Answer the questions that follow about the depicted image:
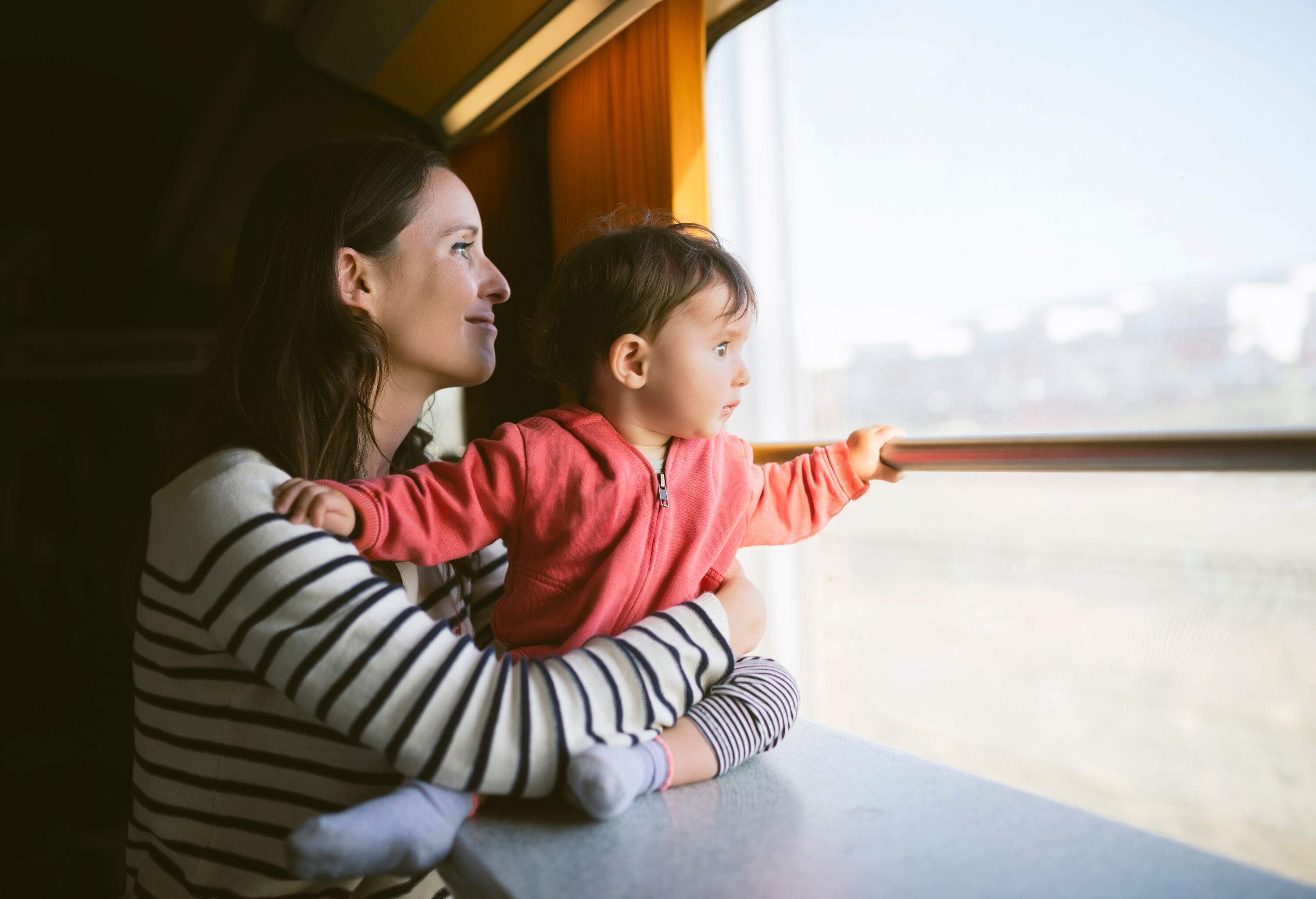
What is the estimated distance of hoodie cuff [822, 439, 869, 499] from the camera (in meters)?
1.23

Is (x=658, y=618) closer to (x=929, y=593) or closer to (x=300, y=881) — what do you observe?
(x=300, y=881)

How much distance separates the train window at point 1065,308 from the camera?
1.41 m

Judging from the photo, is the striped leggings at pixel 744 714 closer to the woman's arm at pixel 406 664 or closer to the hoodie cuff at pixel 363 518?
the woman's arm at pixel 406 664

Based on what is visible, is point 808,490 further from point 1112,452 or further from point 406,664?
point 406,664

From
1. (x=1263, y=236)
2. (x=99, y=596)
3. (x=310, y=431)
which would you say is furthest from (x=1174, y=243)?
(x=99, y=596)

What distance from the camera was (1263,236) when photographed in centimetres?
146

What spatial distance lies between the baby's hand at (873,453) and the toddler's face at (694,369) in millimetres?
208

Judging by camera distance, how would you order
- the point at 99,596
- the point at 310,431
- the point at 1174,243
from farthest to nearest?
the point at 99,596 < the point at 1174,243 < the point at 310,431

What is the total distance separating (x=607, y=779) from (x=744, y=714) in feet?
0.73

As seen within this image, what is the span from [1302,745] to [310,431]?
6.01 feet

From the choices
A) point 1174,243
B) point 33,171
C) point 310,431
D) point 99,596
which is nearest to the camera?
point 310,431

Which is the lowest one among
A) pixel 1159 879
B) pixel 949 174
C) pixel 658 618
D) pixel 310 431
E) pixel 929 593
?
pixel 929 593

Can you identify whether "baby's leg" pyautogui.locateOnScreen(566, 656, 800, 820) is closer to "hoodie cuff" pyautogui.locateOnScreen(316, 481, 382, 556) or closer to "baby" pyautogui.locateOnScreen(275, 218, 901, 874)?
"baby" pyautogui.locateOnScreen(275, 218, 901, 874)

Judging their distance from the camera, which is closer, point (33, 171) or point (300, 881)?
point (300, 881)
